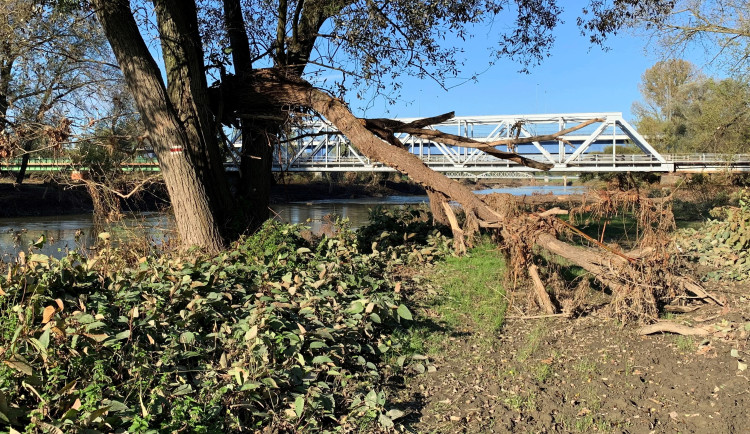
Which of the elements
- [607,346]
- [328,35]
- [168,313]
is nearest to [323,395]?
[168,313]

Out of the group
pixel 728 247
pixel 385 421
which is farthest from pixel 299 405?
pixel 728 247

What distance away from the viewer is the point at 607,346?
545 centimetres

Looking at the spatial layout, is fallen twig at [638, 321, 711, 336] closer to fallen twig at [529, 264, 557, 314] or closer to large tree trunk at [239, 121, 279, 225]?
fallen twig at [529, 264, 557, 314]

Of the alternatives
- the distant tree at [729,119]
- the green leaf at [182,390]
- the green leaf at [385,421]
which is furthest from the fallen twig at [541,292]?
the distant tree at [729,119]

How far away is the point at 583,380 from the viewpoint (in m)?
4.73

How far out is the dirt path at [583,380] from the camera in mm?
4035

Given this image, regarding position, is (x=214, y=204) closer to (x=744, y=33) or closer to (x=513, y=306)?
(x=513, y=306)

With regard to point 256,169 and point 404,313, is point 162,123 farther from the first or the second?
point 404,313

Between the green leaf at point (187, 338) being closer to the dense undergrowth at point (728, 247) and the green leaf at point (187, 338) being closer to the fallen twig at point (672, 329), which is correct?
the fallen twig at point (672, 329)

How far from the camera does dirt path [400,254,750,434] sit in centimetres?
404

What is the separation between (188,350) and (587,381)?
3227 millimetres

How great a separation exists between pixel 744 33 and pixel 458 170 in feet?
103

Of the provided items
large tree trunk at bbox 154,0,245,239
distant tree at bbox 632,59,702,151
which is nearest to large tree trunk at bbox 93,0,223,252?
large tree trunk at bbox 154,0,245,239

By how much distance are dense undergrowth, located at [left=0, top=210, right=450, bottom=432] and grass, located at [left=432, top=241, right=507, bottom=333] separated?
0.85 meters
